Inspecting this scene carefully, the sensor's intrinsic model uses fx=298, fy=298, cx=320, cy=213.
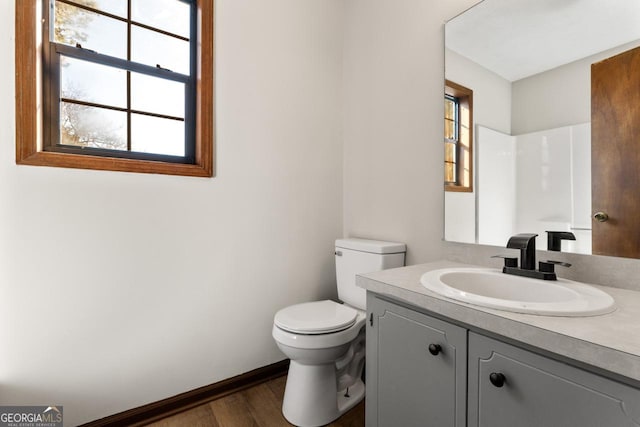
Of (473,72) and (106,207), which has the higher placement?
(473,72)

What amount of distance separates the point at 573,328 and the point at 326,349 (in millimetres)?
971

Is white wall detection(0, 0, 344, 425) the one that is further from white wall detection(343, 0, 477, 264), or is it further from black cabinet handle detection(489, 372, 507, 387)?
black cabinet handle detection(489, 372, 507, 387)

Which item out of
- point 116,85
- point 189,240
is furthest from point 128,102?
point 189,240

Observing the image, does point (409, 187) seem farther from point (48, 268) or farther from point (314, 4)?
point (48, 268)

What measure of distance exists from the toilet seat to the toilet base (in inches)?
8.7

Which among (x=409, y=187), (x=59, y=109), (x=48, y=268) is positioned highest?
(x=59, y=109)

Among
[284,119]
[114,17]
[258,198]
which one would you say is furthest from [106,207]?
[284,119]

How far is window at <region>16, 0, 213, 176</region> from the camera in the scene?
1225 mm

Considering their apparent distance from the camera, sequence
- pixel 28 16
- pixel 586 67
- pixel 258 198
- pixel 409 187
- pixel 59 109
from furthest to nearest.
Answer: pixel 258 198, pixel 409 187, pixel 59 109, pixel 28 16, pixel 586 67

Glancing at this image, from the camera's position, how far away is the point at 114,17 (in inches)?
56.8

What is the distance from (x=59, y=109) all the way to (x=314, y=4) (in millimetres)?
1612

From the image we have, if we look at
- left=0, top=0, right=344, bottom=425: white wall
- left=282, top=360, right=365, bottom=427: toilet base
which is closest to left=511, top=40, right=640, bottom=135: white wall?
left=0, top=0, right=344, bottom=425: white wall

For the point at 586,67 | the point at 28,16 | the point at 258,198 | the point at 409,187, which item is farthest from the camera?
the point at 258,198

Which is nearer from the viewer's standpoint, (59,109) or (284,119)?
(59,109)
